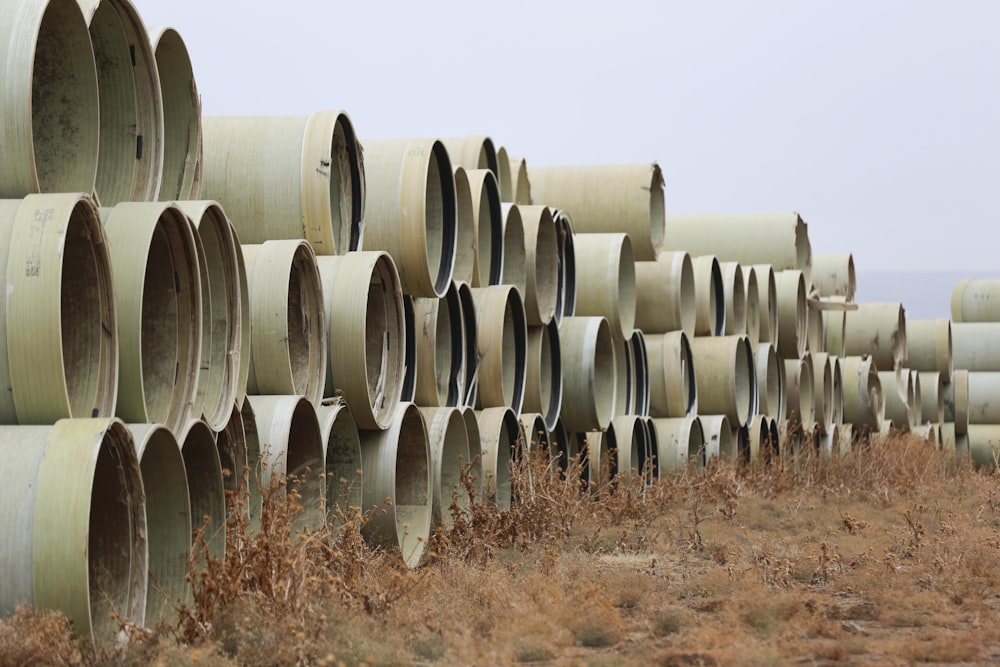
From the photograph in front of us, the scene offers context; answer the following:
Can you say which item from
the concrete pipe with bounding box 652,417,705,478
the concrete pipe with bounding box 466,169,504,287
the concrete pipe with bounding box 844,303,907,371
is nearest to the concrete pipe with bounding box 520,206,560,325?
the concrete pipe with bounding box 466,169,504,287

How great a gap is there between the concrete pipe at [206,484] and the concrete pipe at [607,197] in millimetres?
6364

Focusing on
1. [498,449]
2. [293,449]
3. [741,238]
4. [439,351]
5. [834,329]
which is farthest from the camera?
[834,329]

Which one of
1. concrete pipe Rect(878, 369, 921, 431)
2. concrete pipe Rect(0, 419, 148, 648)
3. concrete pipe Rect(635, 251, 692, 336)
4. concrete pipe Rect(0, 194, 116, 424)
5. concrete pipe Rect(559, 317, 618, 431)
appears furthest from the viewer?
concrete pipe Rect(878, 369, 921, 431)

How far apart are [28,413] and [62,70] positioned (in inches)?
46.2

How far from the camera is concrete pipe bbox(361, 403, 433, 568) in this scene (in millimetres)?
5645

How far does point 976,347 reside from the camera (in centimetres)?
1978

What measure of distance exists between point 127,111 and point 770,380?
30.9ft

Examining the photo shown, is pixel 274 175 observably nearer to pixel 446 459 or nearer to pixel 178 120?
pixel 178 120

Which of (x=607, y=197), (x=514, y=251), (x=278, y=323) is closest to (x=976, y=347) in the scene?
(x=607, y=197)

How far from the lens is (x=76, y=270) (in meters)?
3.63

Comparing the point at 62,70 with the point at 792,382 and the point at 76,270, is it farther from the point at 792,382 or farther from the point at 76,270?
the point at 792,382

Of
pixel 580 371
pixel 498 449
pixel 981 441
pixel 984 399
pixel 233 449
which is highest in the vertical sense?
pixel 233 449

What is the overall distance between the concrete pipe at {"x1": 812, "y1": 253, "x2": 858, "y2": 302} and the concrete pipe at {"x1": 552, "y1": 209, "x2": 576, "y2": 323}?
8662 millimetres

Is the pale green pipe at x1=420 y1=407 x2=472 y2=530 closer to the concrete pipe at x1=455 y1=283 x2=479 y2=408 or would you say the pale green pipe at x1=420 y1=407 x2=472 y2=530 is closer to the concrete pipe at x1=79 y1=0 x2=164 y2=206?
the concrete pipe at x1=455 y1=283 x2=479 y2=408
